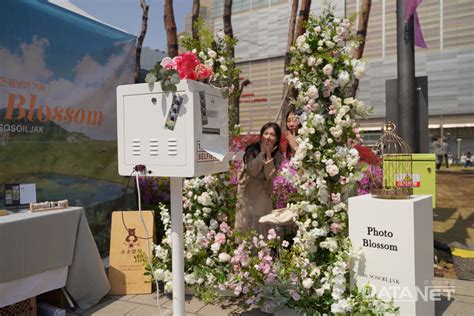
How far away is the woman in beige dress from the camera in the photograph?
3016 mm

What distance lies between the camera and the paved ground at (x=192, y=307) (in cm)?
305

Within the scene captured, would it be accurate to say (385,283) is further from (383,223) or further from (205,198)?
(205,198)

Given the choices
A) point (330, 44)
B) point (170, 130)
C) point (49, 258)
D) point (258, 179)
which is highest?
point (330, 44)

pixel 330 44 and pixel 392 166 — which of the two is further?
pixel 392 166

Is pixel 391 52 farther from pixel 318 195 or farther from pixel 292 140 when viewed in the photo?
pixel 318 195

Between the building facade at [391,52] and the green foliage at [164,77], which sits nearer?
the green foliage at [164,77]

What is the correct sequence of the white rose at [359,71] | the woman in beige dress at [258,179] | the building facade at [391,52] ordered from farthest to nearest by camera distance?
the building facade at [391,52], the woman in beige dress at [258,179], the white rose at [359,71]

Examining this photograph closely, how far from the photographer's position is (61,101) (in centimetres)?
401

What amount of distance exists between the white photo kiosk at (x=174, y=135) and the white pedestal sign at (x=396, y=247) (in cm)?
112

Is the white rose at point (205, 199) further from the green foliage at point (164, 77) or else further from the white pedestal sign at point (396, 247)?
the green foliage at point (164, 77)

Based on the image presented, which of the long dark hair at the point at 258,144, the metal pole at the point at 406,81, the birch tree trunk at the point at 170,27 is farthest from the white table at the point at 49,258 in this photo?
the birch tree trunk at the point at 170,27

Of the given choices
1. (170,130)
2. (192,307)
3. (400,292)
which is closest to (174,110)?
(170,130)

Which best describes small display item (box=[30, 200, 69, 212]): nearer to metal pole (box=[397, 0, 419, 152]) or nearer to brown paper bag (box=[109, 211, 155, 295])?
brown paper bag (box=[109, 211, 155, 295])

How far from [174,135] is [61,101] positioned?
106 inches
